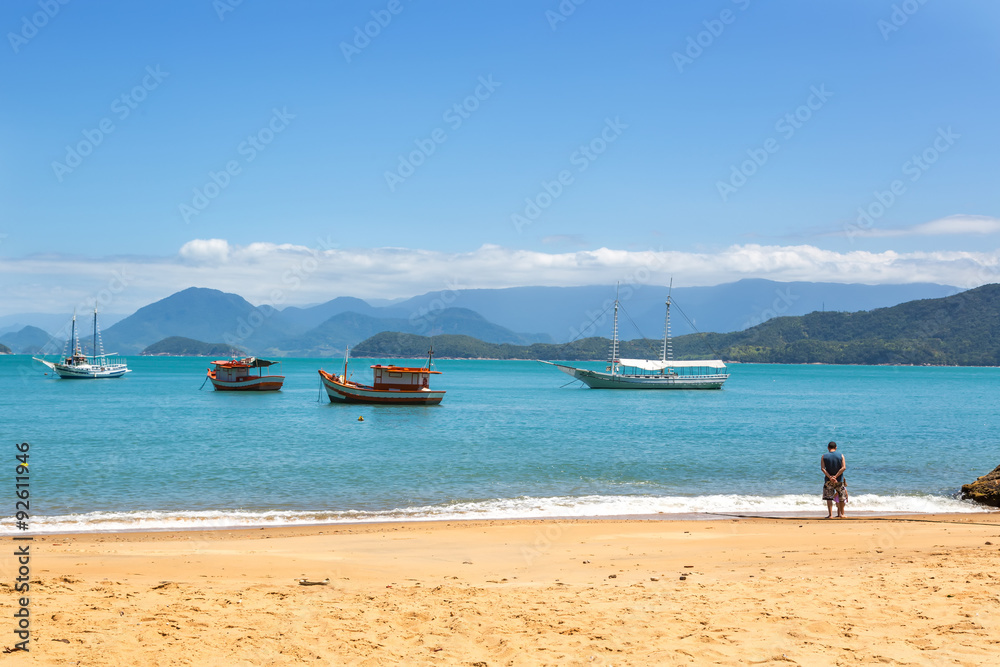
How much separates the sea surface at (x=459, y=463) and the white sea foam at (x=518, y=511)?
0.24 feet

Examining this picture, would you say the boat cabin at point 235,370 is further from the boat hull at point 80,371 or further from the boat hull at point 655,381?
the boat hull at point 655,381

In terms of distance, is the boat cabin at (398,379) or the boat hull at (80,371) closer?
the boat cabin at (398,379)

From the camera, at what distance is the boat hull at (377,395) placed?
5528cm

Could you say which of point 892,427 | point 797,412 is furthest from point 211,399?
point 892,427

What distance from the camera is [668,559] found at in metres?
11.0

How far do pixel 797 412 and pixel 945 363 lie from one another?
168m

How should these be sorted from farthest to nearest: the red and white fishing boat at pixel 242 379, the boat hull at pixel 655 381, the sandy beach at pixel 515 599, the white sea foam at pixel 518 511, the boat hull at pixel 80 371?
the boat hull at pixel 80 371, the boat hull at pixel 655 381, the red and white fishing boat at pixel 242 379, the white sea foam at pixel 518 511, the sandy beach at pixel 515 599

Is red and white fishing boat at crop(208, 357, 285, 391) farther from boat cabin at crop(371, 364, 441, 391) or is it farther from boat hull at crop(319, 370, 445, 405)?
boat cabin at crop(371, 364, 441, 391)

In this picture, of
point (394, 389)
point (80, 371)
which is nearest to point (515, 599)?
point (394, 389)

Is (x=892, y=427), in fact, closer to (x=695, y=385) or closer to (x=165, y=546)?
(x=165, y=546)

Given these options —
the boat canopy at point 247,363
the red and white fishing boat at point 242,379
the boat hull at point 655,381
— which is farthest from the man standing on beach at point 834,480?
the boat hull at point 655,381

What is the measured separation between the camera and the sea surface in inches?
679

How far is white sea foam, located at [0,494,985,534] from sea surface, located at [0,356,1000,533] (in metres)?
0.07

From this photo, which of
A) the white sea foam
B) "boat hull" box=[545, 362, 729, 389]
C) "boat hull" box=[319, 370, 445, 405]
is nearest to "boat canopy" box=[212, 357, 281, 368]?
"boat hull" box=[319, 370, 445, 405]
